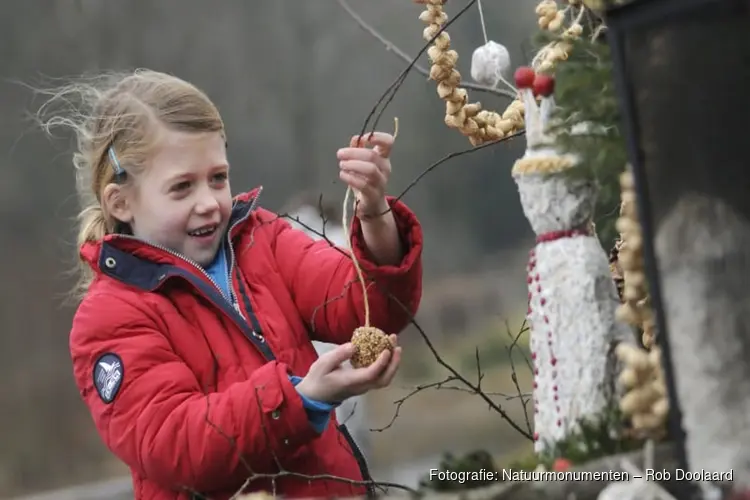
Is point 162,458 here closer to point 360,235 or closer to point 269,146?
point 360,235

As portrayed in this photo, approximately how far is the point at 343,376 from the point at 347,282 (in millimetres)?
238

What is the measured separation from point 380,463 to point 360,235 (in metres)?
3.56

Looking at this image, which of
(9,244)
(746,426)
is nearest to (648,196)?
(746,426)

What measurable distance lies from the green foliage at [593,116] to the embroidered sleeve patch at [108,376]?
0.59 metres

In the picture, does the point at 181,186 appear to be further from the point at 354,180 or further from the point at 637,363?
the point at 637,363

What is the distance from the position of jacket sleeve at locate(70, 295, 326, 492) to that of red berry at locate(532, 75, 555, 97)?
438 mm

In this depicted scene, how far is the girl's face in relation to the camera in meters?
1.31

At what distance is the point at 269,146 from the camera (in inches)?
190

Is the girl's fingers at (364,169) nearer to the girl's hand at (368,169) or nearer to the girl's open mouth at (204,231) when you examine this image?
the girl's hand at (368,169)

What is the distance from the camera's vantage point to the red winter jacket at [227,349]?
115cm

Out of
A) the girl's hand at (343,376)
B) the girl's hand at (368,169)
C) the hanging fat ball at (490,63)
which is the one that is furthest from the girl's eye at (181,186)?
the hanging fat ball at (490,63)

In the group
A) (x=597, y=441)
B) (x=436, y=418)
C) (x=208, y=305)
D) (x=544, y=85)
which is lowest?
(x=436, y=418)

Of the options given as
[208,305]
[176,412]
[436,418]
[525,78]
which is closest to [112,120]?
[208,305]

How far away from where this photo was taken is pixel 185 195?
1.32m
